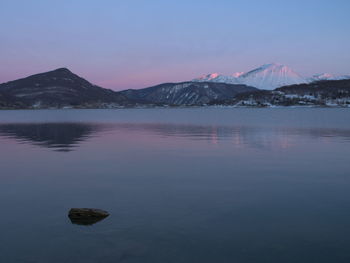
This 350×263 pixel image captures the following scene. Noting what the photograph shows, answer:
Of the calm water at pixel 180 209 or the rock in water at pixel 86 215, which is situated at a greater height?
the rock in water at pixel 86 215

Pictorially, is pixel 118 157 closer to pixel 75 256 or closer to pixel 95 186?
pixel 95 186

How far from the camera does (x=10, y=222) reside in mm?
16828

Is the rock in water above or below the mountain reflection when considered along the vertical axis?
below

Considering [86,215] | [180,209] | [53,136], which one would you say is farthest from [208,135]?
[86,215]

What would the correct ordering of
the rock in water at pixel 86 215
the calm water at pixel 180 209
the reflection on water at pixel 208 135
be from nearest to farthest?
the calm water at pixel 180 209 < the rock in water at pixel 86 215 < the reflection on water at pixel 208 135

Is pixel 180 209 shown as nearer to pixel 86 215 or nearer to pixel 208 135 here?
pixel 86 215

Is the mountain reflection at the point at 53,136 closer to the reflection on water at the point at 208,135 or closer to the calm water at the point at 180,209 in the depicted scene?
the reflection on water at the point at 208,135

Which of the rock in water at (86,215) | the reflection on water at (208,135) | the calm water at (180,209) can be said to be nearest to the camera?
the calm water at (180,209)

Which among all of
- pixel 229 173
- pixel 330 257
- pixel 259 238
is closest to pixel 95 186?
pixel 229 173

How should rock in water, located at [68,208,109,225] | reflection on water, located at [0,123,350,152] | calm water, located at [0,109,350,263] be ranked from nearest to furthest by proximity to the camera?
1. calm water, located at [0,109,350,263]
2. rock in water, located at [68,208,109,225]
3. reflection on water, located at [0,123,350,152]

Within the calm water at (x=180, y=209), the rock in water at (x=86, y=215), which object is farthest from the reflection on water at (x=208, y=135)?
the rock in water at (x=86, y=215)

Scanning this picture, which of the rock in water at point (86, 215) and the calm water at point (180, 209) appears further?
the rock in water at point (86, 215)

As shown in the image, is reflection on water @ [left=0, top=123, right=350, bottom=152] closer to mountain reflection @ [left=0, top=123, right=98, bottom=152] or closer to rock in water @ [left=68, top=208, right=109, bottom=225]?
mountain reflection @ [left=0, top=123, right=98, bottom=152]

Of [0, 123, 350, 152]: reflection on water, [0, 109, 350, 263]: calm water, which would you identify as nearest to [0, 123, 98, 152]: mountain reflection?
[0, 123, 350, 152]: reflection on water
